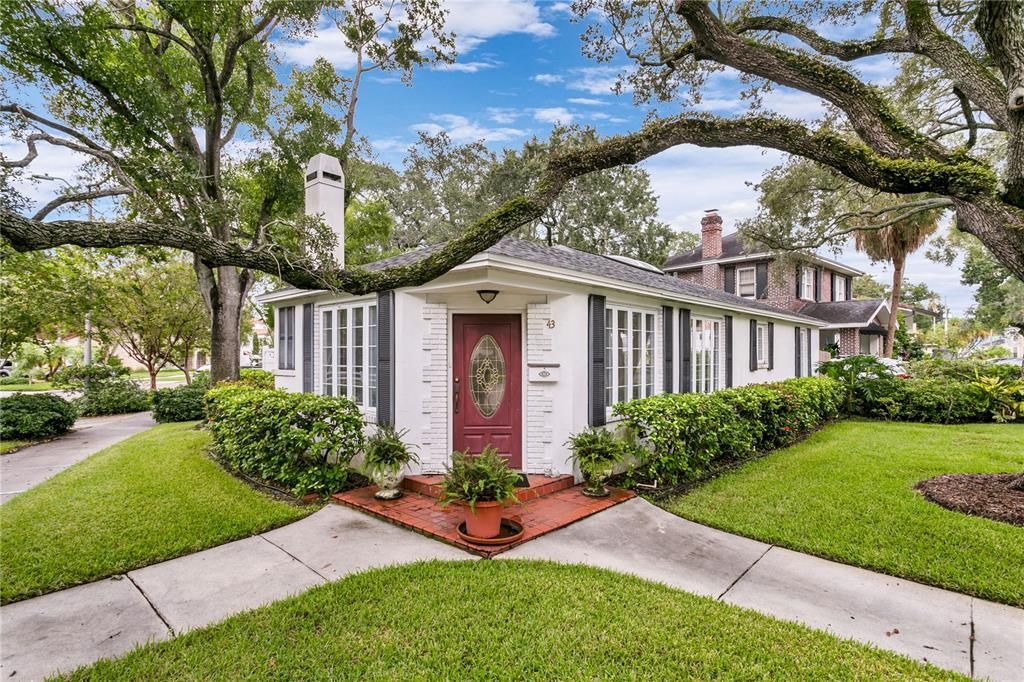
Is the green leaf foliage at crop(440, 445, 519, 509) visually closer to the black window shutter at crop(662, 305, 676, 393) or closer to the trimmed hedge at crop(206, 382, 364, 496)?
the trimmed hedge at crop(206, 382, 364, 496)

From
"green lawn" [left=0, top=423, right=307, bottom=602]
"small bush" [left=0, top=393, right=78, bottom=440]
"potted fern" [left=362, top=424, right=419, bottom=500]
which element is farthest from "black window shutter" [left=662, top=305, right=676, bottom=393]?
"small bush" [left=0, top=393, right=78, bottom=440]

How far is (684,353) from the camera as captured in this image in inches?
349

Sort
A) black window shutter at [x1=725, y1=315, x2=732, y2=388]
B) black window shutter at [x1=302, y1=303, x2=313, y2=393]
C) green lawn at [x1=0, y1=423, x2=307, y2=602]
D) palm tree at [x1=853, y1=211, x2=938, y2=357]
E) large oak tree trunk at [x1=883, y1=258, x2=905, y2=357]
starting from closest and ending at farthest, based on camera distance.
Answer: green lawn at [x1=0, y1=423, x2=307, y2=602], black window shutter at [x1=302, y1=303, x2=313, y2=393], black window shutter at [x1=725, y1=315, x2=732, y2=388], palm tree at [x1=853, y1=211, x2=938, y2=357], large oak tree trunk at [x1=883, y1=258, x2=905, y2=357]

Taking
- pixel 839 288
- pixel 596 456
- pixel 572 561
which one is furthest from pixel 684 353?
pixel 839 288

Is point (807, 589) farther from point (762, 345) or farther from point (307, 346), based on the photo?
point (762, 345)

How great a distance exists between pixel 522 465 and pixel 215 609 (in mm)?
3930

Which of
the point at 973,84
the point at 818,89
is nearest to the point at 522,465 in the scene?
the point at 818,89

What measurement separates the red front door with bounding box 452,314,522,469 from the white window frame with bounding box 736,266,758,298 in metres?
17.2

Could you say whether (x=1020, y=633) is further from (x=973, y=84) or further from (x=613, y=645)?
(x=973, y=84)

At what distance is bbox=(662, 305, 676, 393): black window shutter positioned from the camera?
8367 millimetres

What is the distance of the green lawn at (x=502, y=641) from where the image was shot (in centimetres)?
282

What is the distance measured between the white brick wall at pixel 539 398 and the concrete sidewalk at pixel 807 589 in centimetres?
139

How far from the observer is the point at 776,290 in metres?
20.4

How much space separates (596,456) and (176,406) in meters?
13.1
